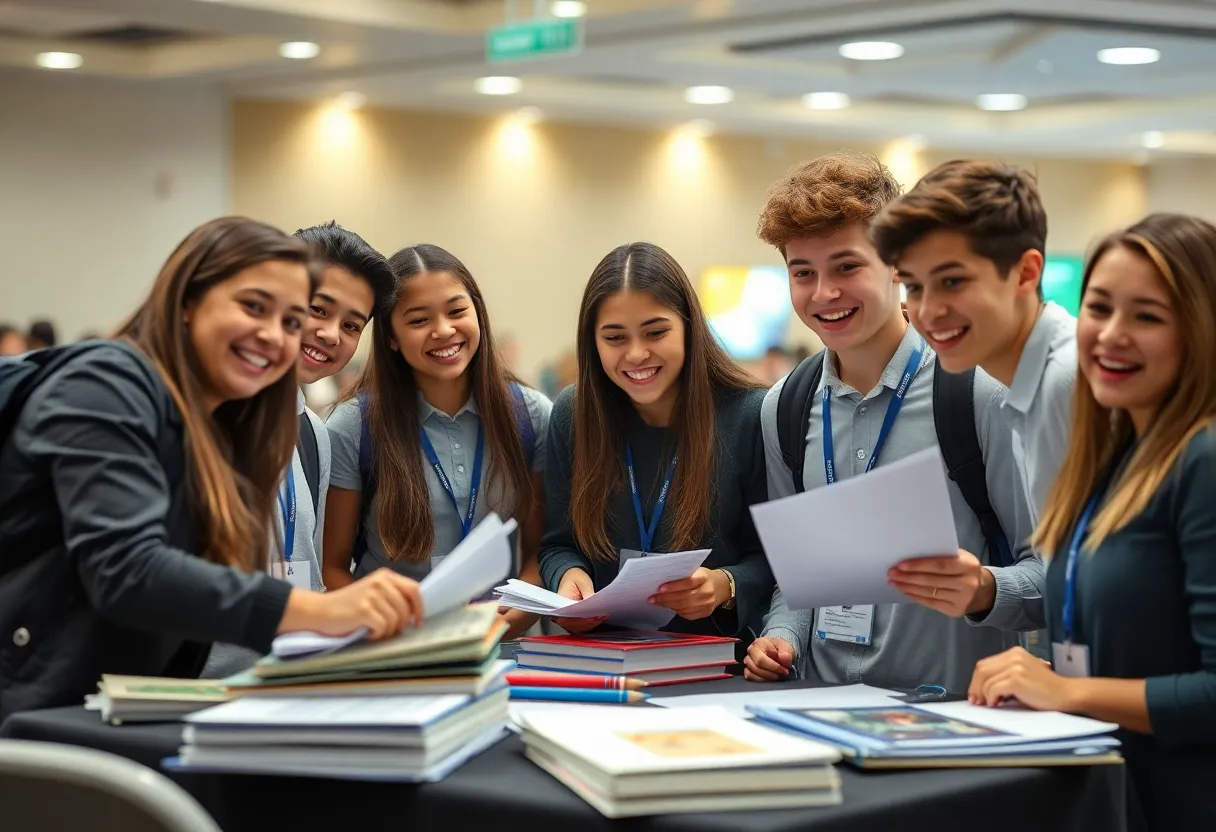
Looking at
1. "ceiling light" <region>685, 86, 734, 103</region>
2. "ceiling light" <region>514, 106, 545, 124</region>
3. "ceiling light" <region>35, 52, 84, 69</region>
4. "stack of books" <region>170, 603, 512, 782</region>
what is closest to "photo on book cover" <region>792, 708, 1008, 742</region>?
"stack of books" <region>170, 603, 512, 782</region>

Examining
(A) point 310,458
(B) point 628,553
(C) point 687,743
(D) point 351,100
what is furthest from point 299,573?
(D) point 351,100

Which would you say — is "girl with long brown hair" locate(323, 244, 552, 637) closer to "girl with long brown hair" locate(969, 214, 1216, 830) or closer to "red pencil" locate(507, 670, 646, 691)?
"red pencil" locate(507, 670, 646, 691)

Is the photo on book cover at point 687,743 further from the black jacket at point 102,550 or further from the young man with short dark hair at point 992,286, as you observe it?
the young man with short dark hair at point 992,286

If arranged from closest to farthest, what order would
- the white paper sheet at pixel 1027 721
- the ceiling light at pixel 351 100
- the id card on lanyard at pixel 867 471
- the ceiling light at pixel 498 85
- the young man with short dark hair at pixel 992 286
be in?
1. the white paper sheet at pixel 1027 721
2. the young man with short dark hair at pixel 992 286
3. the id card on lanyard at pixel 867 471
4. the ceiling light at pixel 498 85
5. the ceiling light at pixel 351 100

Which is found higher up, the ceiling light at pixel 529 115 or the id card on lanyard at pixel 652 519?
the ceiling light at pixel 529 115

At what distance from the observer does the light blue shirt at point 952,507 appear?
8.68ft

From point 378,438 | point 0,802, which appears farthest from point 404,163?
point 0,802

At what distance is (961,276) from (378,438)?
150cm

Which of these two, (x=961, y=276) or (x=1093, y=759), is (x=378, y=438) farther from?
(x=1093, y=759)

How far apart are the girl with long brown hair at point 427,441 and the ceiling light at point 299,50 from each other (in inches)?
264

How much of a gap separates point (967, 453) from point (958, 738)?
914 millimetres

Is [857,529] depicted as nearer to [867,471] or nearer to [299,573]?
[867,471]

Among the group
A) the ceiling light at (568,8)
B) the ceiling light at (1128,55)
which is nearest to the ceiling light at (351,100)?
the ceiling light at (568,8)

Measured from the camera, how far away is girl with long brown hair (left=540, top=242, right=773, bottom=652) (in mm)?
2953
